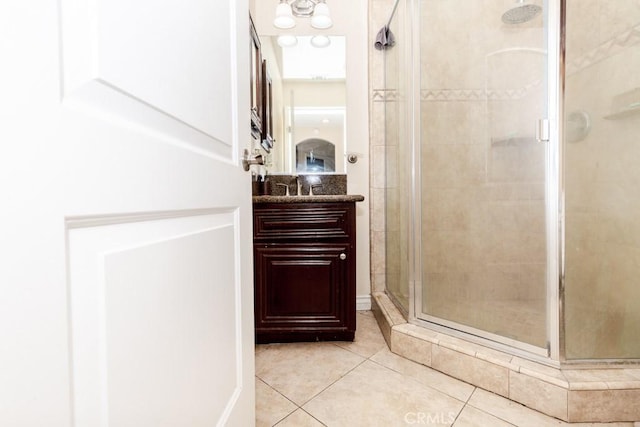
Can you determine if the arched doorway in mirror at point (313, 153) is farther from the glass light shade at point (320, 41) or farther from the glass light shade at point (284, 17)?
the glass light shade at point (284, 17)

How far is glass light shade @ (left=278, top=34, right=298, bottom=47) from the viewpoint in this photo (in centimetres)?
198

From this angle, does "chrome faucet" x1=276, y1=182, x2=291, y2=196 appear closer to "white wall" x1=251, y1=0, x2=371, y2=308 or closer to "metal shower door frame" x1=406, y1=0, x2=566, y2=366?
"white wall" x1=251, y1=0, x2=371, y2=308

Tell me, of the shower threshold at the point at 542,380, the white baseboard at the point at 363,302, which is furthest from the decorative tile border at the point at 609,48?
the white baseboard at the point at 363,302

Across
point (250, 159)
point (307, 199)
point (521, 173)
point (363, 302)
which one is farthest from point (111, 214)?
A: point (363, 302)

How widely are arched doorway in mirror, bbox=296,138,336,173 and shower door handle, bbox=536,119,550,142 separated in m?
1.17

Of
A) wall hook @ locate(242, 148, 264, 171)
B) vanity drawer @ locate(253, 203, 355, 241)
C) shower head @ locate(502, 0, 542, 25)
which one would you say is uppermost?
shower head @ locate(502, 0, 542, 25)

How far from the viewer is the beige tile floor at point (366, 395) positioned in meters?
1.04

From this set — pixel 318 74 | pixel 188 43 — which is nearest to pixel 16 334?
pixel 188 43

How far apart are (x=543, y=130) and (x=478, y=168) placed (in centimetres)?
45

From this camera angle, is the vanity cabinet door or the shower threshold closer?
the shower threshold

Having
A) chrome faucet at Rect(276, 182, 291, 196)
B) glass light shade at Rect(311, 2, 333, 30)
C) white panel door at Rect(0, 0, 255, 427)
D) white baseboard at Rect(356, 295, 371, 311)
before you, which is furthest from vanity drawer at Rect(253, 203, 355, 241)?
glass light shade at Rect(311, 2, 333, 30)

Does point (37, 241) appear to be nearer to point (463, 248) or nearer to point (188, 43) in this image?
point (188, 43)

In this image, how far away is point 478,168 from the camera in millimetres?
1593

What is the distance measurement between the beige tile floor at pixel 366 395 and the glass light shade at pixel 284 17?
6.61 ft
